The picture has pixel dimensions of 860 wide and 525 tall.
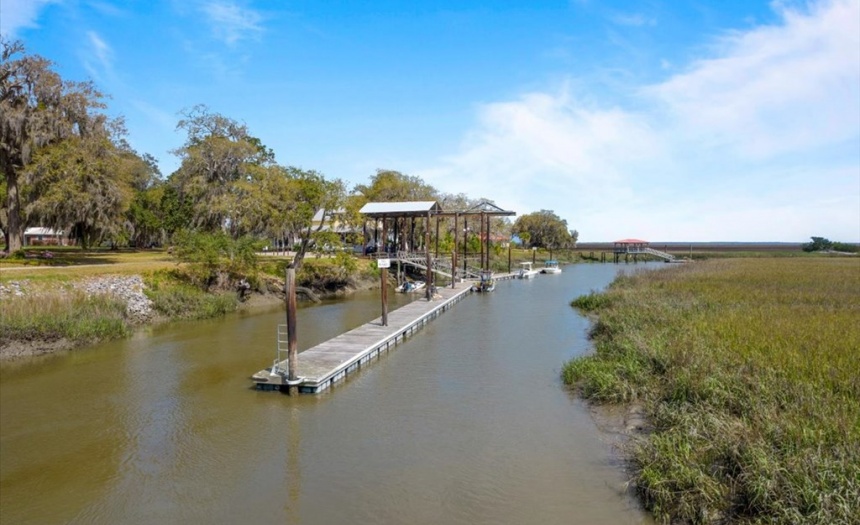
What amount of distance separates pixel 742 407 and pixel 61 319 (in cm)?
2127

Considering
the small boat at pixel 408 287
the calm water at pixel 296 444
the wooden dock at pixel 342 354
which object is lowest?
the calm water at pixel 296 444

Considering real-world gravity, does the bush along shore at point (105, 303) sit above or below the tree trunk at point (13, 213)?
below

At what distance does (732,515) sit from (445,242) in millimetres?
62960

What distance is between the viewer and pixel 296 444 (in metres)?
11.8

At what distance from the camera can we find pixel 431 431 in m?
12.5

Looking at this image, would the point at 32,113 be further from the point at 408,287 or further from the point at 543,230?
the point at 543,230

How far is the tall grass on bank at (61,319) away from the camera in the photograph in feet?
61.5

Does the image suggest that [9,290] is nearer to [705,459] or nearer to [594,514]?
[594,514]

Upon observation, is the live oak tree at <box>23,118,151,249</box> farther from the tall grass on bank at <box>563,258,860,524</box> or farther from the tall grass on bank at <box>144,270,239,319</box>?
the tall grass on bank at <box>563,258,860,524</box>

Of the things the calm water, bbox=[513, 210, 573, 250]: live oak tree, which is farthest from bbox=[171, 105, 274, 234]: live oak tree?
bbox=[513, 210, 573, 250]: live oak tree

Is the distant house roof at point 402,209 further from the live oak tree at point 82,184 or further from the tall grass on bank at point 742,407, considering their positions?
the tall grass on bank at point 742,407

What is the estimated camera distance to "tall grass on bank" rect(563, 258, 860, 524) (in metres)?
7.39

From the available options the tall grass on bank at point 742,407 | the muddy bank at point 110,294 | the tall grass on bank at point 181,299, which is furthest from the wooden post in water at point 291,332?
the tall grass on bank at point 181,299

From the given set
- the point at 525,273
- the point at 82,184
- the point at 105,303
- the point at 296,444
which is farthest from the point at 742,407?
the point at 525,273
